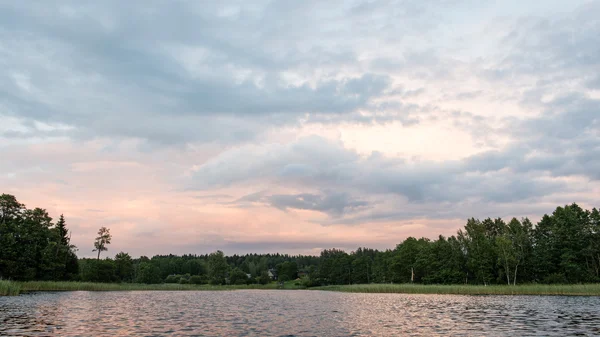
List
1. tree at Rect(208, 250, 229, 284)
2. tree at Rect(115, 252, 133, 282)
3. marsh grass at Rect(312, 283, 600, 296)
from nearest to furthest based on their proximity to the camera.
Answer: marsh grass at Rect(312, 283, 600, 296) → tree at Rect(115, 252, 133, 282) → tree at Rect(208, 250, 229, 284)

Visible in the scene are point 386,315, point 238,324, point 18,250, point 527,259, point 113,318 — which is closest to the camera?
point 238,324

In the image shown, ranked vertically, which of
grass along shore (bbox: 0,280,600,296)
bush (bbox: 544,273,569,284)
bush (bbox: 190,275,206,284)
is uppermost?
bush (bbox: 544,273,569,284)

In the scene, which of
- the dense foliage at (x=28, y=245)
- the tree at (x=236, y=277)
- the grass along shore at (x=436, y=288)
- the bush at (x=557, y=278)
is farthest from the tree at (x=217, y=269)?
the bush at (x=557, y=278)

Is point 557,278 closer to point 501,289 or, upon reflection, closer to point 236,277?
point 501,289

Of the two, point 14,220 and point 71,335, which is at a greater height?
point 14,220

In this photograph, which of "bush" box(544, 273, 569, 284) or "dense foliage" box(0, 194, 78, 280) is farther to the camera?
"bush" box(544, 273, 569, 284)

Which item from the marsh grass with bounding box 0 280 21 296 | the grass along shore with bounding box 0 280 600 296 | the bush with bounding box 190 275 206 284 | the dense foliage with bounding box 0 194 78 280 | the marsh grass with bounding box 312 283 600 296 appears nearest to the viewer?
the marsh grass with bounding box 0 280 21 296

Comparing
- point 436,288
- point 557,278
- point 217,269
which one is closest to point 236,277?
point 217,269

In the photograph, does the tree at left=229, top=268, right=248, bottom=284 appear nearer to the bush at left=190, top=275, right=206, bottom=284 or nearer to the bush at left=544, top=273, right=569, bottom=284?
the bush at left=190, top=275, right=206, bottom=284

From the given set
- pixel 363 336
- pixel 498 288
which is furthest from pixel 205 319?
pixel 498 288

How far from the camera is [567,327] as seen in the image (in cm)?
3161

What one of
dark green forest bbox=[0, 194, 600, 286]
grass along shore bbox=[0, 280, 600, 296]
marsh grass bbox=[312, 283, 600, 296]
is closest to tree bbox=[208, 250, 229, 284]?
dark green forest bbox=[0, 194, 600, 286]

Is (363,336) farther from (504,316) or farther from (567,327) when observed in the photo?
(504,316)

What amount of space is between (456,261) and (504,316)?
83330 mm
